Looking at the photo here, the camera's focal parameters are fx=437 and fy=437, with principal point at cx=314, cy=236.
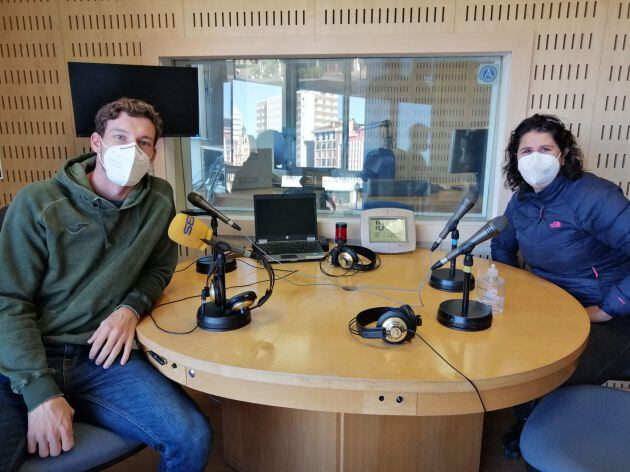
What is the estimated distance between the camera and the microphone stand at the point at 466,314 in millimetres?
1294

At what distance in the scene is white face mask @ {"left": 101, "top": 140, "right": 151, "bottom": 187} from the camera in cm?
145

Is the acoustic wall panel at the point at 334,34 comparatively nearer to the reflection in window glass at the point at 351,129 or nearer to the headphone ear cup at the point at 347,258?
the reflection in window glass at the point at 351,129

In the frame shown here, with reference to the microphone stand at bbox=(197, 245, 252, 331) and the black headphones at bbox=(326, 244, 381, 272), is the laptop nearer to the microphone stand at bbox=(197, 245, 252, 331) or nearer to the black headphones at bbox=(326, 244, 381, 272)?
the black headphones at bbox=(326, 244, 381, 272)

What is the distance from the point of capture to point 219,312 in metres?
1.34

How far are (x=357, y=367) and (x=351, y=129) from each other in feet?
5.37

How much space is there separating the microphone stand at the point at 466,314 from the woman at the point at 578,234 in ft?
1.85

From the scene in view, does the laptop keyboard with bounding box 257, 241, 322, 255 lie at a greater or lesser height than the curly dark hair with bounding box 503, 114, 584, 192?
lesser

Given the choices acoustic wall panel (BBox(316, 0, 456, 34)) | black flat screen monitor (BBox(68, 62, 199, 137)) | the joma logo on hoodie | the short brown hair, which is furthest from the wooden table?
acoustic wall panel (BBox(316, 0, 456, 34))

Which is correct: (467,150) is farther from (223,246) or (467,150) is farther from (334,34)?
(223,246)

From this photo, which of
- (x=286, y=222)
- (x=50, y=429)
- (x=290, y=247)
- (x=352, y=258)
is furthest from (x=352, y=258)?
(x=50, y=429)

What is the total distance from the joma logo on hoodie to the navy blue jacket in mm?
1696

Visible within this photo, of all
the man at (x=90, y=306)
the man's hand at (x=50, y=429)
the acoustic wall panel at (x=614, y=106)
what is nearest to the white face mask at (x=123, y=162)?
the man at (x=90, y=306)

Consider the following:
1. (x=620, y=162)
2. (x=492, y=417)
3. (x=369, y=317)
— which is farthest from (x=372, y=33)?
(x=492, y=417)

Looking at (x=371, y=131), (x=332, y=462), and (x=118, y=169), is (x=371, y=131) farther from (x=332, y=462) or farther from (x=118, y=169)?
(x=332, y=462)
